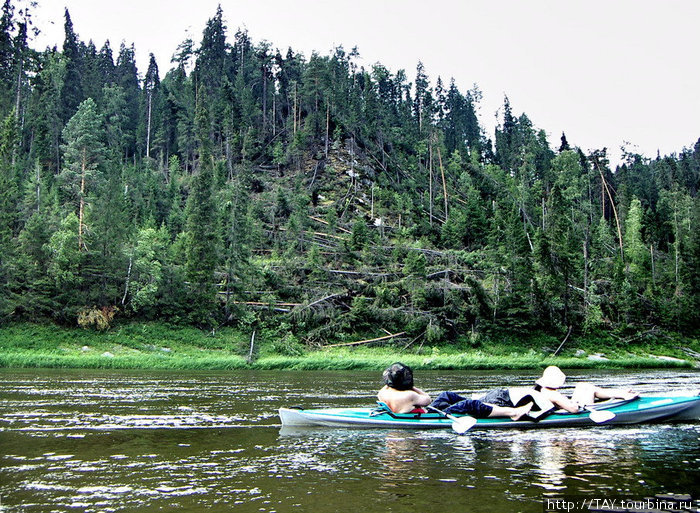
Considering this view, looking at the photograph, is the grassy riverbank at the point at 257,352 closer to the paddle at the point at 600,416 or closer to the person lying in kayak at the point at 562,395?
the person lying in kayak at the point at 562,395

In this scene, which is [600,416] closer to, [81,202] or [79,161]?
[81,202]

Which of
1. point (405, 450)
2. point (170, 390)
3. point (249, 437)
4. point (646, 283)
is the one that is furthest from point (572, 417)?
point (646, 283)

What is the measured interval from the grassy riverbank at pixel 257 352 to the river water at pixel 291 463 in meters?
19.3

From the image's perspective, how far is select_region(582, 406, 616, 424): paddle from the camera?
44.3 feet

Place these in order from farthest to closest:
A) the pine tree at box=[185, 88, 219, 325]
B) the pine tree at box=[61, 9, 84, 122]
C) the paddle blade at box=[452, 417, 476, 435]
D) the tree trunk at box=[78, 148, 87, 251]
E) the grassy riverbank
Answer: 1. the pine tree at box=[61, 9, 84, 122]
2. the tree trunk at box=[78, 148, 87, 251]
3. the pine tree at box=[185, 88, 219, 325]
4. the grassy riverbank
5. the paddle blade at box=[452, 417, 476, 435]

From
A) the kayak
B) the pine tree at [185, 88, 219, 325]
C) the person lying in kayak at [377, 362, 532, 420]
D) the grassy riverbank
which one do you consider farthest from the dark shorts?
the pine tree at [185, 88, 219, 325]

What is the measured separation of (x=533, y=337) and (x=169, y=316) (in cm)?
3004

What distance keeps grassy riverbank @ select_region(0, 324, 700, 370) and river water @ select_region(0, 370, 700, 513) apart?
761 inches

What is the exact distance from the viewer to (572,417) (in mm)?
13516

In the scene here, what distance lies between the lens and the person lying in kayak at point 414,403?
1304 centimetres

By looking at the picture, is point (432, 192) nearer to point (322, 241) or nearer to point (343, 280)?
point (322, 241)

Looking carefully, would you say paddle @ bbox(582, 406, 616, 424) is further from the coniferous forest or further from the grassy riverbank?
the coniferous forest

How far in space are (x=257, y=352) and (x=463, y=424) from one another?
30389 mm

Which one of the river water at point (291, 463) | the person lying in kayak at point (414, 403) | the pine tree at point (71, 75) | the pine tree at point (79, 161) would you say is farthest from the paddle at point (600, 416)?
the pine tree at point (71, 75)
